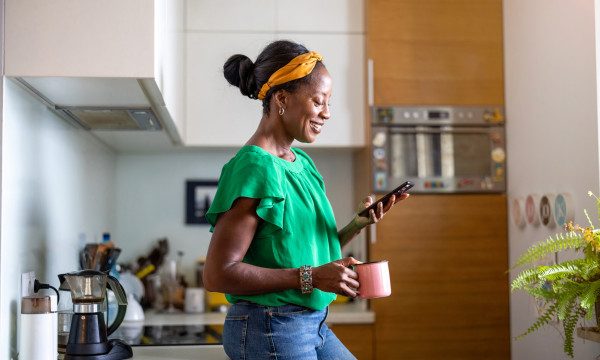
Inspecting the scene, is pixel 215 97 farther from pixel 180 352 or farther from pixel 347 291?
pixel 347 291

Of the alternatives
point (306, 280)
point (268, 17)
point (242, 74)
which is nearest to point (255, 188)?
point (306, 280)

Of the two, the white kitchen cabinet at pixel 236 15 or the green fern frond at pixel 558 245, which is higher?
the white kitchen cabinet at pixel 236 15

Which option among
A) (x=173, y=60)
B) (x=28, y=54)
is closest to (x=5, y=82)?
(x=28, y=54)

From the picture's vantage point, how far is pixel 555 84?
2.39 meters

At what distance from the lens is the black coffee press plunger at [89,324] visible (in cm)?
155

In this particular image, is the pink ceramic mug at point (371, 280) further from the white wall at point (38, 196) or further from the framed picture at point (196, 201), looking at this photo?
the framed picture at point (196, 201)

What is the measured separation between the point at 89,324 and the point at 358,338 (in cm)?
146

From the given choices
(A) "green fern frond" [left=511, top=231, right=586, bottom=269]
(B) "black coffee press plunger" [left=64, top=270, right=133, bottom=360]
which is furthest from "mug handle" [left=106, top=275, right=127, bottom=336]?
(A) "green fern frond" [left=511, top=231, right=586, bottom=269]

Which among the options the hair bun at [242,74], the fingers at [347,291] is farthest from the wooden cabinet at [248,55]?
the fingers at [347,291]

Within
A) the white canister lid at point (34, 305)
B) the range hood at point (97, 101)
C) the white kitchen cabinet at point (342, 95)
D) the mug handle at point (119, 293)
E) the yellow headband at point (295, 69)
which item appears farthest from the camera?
the white kitchen cabinet at point (342, 95)

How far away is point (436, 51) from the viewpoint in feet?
9.50

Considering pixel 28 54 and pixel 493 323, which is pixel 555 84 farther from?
pixel 28 54

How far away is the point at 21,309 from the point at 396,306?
1.71m

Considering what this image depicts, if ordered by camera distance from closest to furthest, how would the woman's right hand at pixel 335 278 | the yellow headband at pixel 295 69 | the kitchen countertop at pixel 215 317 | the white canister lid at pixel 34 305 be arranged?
the woman's right hand at pixel 335 278 → the yellow headband at pixel 295 69 → the white canister lid at pixel 34 305 → the kitchen countertop at pixel 215 317
